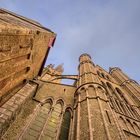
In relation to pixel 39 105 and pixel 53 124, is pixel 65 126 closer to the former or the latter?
pixel 53 124

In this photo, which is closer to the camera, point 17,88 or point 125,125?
point 17,88

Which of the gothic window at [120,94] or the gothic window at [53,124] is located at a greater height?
the gothic window at [120,94]

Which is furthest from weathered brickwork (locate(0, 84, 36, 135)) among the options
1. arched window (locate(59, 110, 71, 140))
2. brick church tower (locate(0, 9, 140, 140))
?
arched window (locate(59, 110, 71, 140))

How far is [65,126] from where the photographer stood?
31.8 ft

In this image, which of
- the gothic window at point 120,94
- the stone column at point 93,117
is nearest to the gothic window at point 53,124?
the stone column at point 93,117

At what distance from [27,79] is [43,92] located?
5.85ft

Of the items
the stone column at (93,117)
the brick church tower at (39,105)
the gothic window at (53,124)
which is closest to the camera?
the brick church tower at (39,105)

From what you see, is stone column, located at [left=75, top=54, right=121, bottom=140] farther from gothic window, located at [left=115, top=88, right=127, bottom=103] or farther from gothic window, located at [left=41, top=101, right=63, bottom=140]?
gothic window, located at [left=115, top=88, right=127, bottom=103]

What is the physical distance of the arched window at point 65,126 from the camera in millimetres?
→ 8891

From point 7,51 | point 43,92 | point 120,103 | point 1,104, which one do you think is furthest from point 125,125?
point 7,51

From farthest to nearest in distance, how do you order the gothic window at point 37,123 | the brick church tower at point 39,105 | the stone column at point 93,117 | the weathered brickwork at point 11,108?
the gothic window at point 37,123, the stone column at point 93,117, the brick church tower at point 39,105, the weathered brickwork at point 11,108

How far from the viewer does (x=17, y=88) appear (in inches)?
386

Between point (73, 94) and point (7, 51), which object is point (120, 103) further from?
point (7, 51)

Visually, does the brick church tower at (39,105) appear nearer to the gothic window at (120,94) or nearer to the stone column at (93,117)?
the stone column at (93,117)
